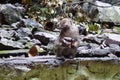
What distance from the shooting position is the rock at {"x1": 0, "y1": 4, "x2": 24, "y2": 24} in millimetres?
5945

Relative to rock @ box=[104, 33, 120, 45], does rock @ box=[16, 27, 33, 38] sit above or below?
above

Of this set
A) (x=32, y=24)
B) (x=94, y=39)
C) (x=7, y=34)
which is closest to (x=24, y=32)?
(x=7, y=34)

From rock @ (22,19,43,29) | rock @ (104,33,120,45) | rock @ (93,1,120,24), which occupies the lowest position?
rock @ (93,1,120,24)

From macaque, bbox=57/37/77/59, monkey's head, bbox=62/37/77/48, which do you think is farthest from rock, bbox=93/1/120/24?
monkey's head, bbox=62/37/77/48

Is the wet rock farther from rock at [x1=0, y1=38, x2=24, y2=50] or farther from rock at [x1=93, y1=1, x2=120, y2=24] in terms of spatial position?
rock at [x1=93, y1=1, x2=120, y2=24]

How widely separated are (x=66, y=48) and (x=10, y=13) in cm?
285

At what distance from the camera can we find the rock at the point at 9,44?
4.39 meters

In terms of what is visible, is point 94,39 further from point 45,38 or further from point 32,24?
point 32,24

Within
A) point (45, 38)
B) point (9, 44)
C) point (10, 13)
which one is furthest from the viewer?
point (10, 13)

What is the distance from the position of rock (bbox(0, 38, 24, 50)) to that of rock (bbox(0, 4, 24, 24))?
1.36m

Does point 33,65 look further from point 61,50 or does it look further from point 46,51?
point 46,51

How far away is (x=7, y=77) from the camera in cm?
339

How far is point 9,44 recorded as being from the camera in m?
4.46

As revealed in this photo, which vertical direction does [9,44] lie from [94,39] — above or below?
above
